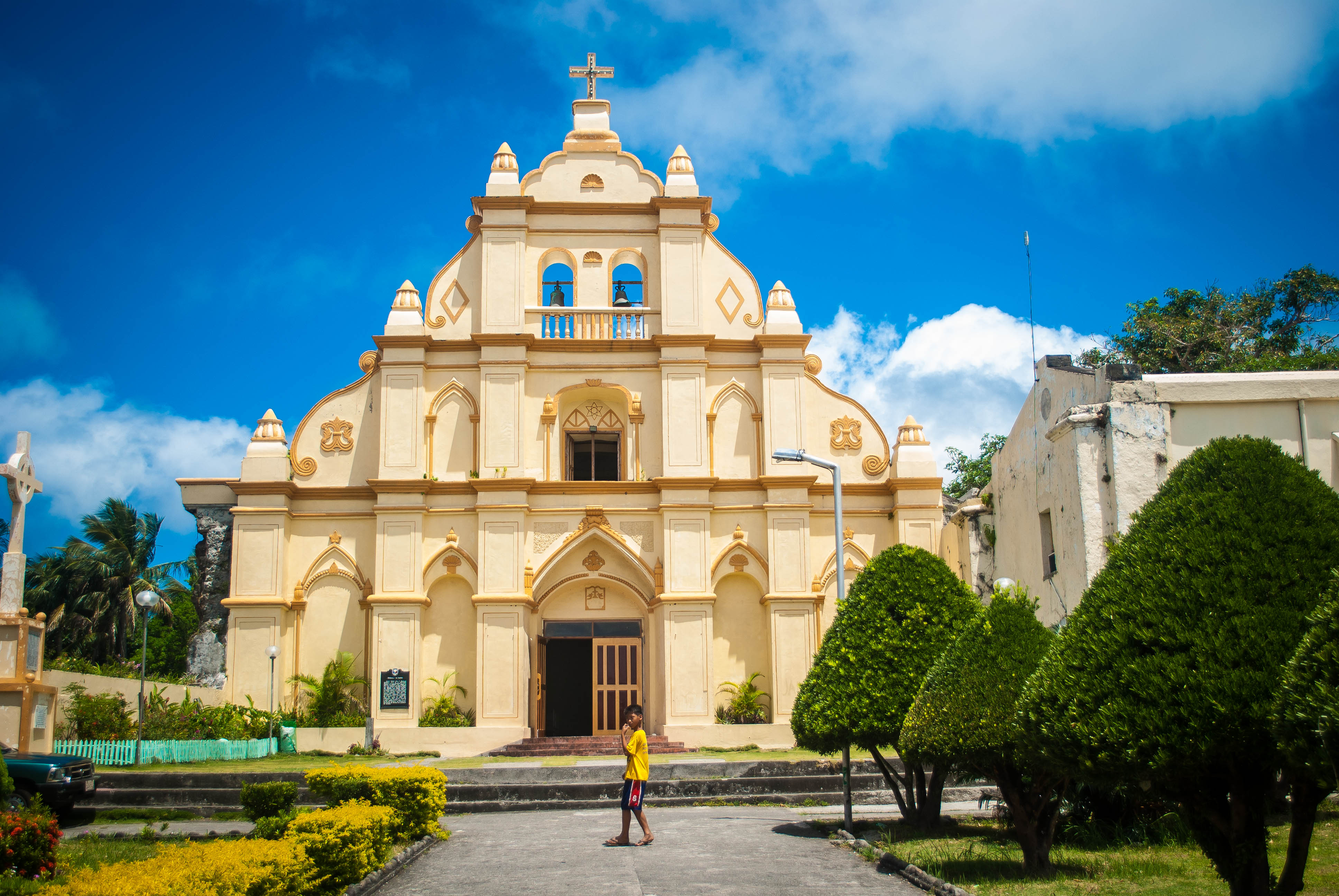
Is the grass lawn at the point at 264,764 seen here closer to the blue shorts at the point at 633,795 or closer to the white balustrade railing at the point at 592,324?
the blue shorts at the point at 633,795

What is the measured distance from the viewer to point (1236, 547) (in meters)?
7.39

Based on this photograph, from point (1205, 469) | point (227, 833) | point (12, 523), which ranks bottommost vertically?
point (227, 833)

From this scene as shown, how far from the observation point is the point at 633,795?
1234cm

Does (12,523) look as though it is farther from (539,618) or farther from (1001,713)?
(1001,713)

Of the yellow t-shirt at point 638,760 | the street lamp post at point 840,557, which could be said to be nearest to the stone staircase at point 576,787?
the street lamp post at point 840,557

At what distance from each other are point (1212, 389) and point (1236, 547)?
1018cm

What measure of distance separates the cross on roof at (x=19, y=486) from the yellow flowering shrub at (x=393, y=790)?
30.2 feet

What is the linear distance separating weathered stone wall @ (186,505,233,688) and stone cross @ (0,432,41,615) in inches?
298

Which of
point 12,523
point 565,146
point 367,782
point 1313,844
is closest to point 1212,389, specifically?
point 1313,844

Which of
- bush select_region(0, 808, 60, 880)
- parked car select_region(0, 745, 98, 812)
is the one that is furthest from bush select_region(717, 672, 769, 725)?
bush select_region(0, 808, 60, 880)

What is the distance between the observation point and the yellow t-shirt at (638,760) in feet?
40.3

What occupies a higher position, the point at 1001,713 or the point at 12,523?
the point at 12,523

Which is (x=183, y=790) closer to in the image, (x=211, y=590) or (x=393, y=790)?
(x=393, y=790)

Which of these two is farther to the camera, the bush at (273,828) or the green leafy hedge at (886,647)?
the green leafy hedge at (886,647)
